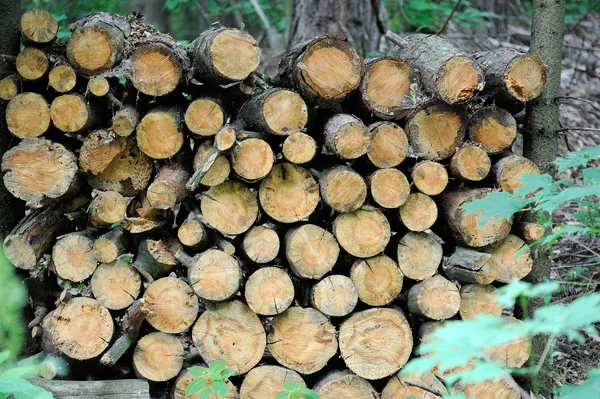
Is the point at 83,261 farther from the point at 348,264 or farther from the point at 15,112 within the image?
the point at 348,264

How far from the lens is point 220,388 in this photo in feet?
8.87

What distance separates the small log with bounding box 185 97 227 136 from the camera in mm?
2975

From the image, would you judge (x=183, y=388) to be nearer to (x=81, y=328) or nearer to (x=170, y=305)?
(x=170, y=305)

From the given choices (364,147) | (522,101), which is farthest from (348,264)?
(522,101)

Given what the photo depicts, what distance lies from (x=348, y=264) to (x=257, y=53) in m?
1.21

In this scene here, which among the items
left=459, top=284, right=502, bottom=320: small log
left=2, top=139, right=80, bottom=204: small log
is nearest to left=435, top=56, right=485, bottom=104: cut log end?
left=459, top=284, right=502, bottom=320: small log

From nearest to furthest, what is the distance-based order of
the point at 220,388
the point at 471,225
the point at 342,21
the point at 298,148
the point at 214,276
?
the point at 220,388, the point at 298,148, the point at 214,276, the point at 471,225, the point at 342,21

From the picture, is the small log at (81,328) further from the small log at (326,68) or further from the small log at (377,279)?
the small log at (326,68)

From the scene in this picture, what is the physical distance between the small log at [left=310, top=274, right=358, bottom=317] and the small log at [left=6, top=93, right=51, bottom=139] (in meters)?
1.62

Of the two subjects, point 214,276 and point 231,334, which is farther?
point 231,334

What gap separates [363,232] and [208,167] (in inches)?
33.6

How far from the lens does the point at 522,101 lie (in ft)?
10.5

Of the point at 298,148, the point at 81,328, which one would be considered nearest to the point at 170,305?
the point at 81,328

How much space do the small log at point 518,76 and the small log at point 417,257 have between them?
0.88 meters
